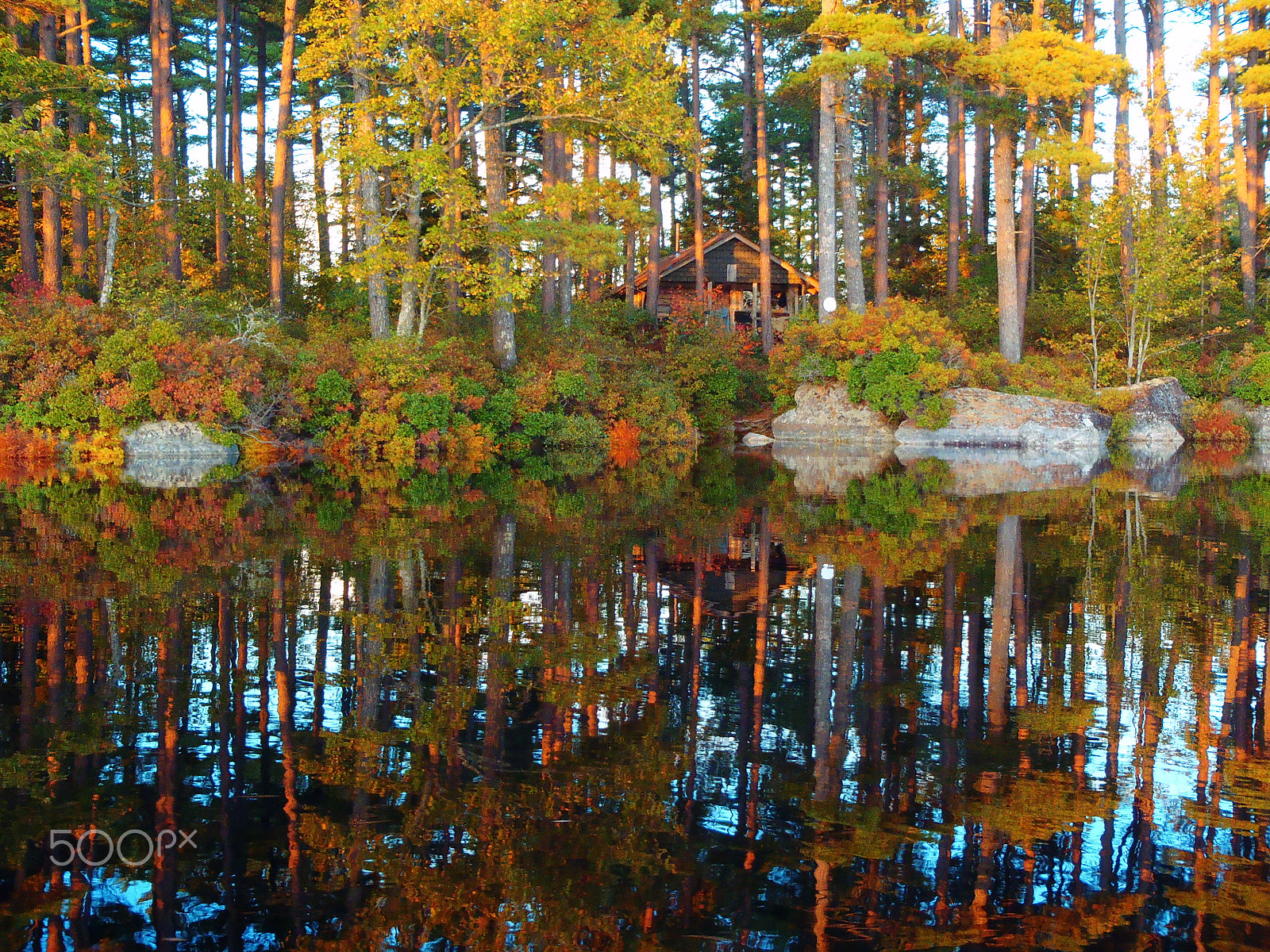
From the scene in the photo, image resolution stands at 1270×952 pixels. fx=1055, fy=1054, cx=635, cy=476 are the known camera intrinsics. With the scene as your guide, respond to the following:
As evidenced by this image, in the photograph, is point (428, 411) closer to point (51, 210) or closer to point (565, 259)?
point (565, 259)

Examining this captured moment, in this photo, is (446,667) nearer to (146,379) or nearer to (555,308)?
(146,379)

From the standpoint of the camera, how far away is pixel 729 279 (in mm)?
45094

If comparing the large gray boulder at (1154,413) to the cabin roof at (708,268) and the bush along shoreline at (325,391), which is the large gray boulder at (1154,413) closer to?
the bush along shoreline at (325,391)

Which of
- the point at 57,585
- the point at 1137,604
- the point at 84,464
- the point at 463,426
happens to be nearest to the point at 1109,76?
the point at 463,426

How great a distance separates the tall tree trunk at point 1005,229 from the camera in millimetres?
29609

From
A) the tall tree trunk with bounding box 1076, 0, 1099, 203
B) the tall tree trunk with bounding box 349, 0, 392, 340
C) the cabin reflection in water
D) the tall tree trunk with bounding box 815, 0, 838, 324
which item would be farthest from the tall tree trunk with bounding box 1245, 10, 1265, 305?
the cabin reflection in water

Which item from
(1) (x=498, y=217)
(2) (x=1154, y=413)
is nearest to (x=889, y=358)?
(2) (x=1154, y=413)

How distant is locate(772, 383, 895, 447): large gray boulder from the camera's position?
1148 inches

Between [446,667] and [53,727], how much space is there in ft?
6.88

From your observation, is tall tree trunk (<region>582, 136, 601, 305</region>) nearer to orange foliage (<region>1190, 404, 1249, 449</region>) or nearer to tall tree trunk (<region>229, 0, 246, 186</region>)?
tall tree trunk (<region>229, 0, 246, 186</region>)

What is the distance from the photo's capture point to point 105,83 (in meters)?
22.3

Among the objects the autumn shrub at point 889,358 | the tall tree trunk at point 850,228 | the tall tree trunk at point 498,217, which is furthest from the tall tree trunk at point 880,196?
the tall tree trunk at point 498,217

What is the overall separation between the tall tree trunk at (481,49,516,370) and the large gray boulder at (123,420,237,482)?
7.11 metres

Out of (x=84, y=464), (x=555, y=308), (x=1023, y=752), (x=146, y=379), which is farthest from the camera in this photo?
(x=555, y=308)
